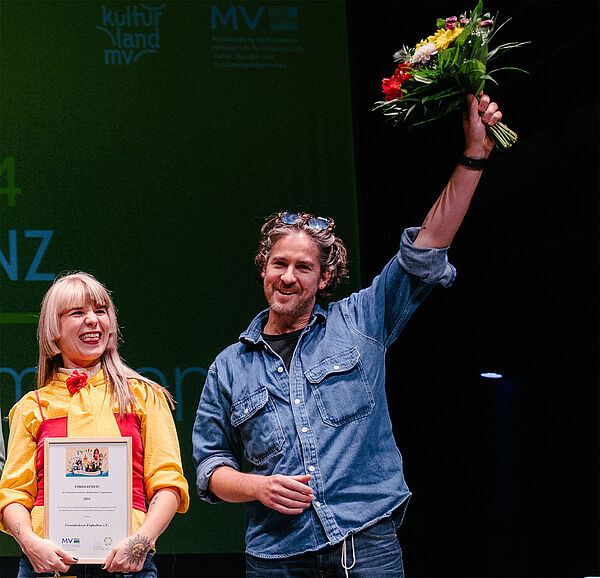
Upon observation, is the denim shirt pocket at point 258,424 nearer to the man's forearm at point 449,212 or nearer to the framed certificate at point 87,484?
the framed certificate at point 87,484

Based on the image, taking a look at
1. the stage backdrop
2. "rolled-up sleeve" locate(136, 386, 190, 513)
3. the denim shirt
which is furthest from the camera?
the stage backdrop

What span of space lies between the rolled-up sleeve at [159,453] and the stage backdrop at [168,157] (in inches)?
57.1

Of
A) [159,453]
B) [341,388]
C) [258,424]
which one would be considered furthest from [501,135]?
[159,453]

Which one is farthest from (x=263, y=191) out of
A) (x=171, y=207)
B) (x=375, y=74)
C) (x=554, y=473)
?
(x=554, y=473)

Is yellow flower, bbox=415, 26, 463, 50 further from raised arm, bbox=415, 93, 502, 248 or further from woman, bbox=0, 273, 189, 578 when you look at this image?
woman, bbox=0, 273, 189, 578

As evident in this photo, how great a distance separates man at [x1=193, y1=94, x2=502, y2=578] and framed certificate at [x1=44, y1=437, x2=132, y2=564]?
0.23 m

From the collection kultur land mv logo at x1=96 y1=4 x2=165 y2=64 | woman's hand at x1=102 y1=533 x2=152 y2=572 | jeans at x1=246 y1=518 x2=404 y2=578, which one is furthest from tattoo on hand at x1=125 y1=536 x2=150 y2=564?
kultur land mv logo at x1=96 y1=4 x2=165 y2=64

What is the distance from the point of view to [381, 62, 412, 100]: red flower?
2574 mm

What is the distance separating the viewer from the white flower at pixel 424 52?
2514mm

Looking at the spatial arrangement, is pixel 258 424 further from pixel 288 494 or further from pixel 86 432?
pixel 86 432

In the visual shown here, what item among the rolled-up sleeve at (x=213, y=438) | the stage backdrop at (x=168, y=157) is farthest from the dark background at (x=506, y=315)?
the rolled-up sleeve at (x=213, y=438)

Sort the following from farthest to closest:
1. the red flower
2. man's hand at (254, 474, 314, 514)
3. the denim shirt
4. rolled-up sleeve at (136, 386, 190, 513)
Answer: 1. the red flower
2. rolled-up sleeve at (136, 386, 190, 513)
3. the denim shirt
4. man's hand at (254, 474, 314, 514)

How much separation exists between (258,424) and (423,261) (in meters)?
0.64

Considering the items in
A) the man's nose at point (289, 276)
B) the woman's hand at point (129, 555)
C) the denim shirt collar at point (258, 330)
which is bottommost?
the woman's hand at point (129, 555)
